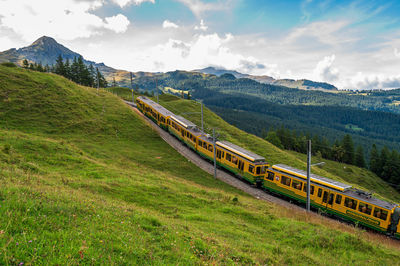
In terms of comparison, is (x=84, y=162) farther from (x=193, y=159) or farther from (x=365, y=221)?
(x=365, y=221)

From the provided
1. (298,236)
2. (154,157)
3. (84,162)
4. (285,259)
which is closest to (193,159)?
(154,157)

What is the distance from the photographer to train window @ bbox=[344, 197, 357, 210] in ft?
79.1

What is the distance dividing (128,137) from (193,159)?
14255 mm

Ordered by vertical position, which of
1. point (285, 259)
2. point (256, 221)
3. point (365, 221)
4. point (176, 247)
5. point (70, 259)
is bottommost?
point (365, 221)

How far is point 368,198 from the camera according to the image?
23.9m

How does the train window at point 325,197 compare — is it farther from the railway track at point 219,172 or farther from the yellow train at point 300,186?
A: the railway track at point 219,172

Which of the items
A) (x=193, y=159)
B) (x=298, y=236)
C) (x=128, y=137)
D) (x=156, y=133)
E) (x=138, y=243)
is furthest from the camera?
(x=156, y=133)

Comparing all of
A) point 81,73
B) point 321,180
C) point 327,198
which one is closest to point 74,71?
point 81,73

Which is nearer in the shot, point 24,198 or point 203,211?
point 24,198

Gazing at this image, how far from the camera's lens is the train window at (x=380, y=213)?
22.1 m

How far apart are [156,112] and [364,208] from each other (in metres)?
45.5

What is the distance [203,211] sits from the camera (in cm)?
1647

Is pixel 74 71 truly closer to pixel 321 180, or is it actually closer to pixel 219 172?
pixel 219 172

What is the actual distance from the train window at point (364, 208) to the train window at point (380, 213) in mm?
513
